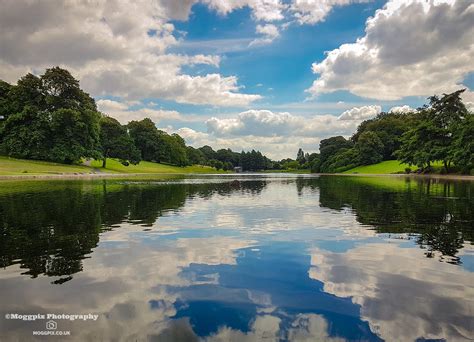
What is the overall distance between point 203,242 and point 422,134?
96.0 m

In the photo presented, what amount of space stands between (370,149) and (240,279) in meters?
147

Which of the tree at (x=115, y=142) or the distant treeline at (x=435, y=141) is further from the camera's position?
the tree at (x=115, y=142)

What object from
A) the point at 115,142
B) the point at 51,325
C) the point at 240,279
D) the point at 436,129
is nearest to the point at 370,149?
the point at 436,129

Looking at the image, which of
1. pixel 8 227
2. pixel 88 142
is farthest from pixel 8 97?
pixel 8 227

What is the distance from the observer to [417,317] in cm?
734

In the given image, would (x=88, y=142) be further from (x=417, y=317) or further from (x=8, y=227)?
(x=417, y=317)

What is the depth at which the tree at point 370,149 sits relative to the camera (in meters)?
145

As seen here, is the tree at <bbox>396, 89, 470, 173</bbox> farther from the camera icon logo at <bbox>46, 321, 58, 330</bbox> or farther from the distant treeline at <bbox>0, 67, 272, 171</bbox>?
Answer: the camera icon logo at <bbox>46, 321, 58, 330</bbox>

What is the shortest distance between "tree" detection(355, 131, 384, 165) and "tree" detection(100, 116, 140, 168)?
88169 mm

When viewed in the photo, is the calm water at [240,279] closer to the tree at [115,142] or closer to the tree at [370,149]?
the tree at [115,142]

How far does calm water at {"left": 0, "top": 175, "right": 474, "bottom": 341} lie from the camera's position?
694cm

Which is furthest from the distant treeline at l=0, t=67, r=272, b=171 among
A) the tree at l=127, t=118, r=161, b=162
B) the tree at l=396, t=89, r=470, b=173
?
the tree at l=396, t=89, r=470, b=173

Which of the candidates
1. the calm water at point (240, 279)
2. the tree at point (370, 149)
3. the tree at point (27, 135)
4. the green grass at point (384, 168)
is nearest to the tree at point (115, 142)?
the tree at point (27, 135)

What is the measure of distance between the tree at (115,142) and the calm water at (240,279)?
354 feet
